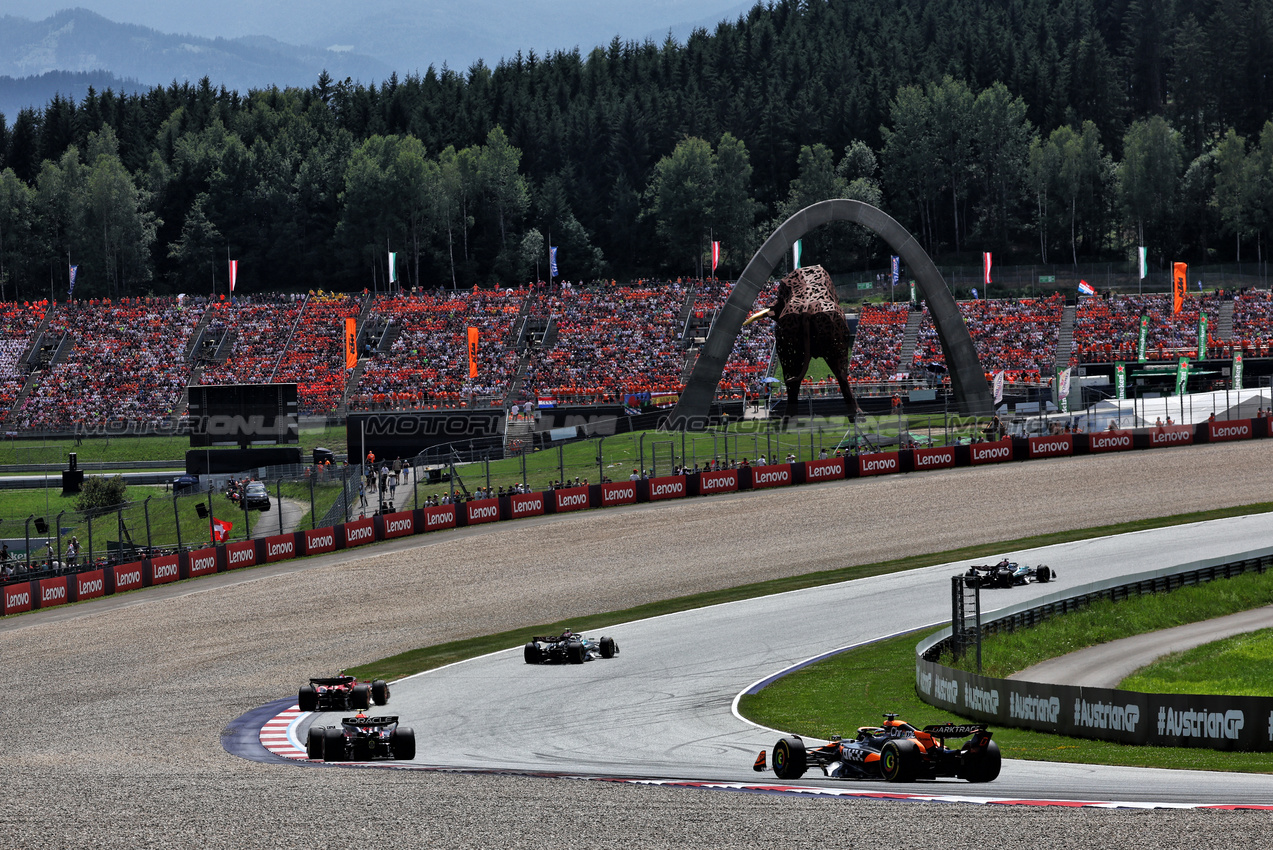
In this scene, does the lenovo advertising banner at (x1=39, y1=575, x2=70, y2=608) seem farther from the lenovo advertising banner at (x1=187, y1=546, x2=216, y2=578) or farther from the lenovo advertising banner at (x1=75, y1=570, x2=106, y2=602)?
the lenovo advertising banner at (x1=187, y1=546, x2=216, y2=578)

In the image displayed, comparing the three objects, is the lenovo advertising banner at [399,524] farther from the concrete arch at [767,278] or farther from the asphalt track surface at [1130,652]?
the asphalt track surface at [1130,652]

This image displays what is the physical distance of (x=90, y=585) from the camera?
40.7 metres

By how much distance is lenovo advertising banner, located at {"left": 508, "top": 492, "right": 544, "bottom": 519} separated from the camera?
47.5 m

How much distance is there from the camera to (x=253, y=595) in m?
38.4

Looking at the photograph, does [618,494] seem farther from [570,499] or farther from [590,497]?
[570,499]

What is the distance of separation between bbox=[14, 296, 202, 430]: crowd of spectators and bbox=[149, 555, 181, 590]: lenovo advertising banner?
4044cm

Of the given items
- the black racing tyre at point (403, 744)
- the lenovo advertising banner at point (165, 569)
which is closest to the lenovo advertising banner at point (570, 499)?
the lenovo advertising banner at point (165, 569)

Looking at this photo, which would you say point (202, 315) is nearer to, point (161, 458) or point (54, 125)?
point (161, 458)

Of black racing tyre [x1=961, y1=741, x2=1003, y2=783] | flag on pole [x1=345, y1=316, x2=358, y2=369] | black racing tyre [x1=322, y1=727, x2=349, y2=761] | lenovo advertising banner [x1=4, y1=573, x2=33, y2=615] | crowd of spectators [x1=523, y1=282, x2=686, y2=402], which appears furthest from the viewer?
flag on pole [x1=345, y1=316, x2=358, y2=369]

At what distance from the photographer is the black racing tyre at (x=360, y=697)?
23.0 m

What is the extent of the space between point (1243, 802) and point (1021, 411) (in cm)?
4750

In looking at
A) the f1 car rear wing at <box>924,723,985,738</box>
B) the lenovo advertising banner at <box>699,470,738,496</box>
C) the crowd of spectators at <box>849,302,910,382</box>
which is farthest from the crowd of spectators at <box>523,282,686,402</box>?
the f1 car rear wing at <box>924,723,985,738</box>

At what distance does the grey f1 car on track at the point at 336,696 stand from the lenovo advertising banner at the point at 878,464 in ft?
97.7

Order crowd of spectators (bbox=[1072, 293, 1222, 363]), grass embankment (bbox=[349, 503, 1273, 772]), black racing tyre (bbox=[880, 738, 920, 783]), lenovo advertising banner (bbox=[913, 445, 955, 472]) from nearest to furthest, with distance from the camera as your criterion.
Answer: black racing tyre (bbox=[880, 738, 920, 783]), grass embankment (bbox=[349, 503, 1273, 772]), lenovo advertising banner (bbox=[913, 445, 955, 472]), crowd of spectators (bbox=[1072, 293, 1222, 363])
